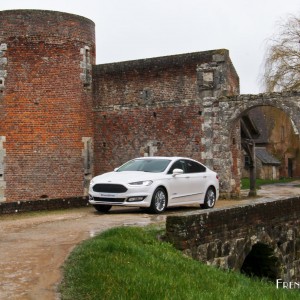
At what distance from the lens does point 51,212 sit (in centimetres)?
1557

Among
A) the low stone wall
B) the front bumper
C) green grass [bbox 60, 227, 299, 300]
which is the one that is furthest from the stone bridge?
the low stone wall

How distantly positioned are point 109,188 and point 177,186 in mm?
1854

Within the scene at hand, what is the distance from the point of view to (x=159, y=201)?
1427cm

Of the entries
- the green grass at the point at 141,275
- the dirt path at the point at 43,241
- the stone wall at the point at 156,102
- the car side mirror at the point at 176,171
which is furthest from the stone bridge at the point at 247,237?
the stone wall at the point at 156,102

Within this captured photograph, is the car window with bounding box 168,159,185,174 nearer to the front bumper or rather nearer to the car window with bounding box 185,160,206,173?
the car window with bounding box 185,160,206,173

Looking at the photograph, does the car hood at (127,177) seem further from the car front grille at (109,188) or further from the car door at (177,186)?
the car door at (177,186)

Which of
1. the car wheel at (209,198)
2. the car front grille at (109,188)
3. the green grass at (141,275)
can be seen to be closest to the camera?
the green grass at (141,275)

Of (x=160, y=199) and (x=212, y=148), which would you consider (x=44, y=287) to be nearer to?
(x=160, y=199)

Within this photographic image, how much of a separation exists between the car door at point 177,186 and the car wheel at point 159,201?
25 cm

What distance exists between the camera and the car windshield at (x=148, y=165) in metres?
14.9

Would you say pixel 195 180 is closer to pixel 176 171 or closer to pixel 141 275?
pixel 176 171

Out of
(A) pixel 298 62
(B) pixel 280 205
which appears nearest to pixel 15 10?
(B) pixel 280 205

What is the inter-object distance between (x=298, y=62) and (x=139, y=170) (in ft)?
62.3

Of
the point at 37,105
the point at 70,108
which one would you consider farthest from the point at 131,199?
Result: the point at 37,105
